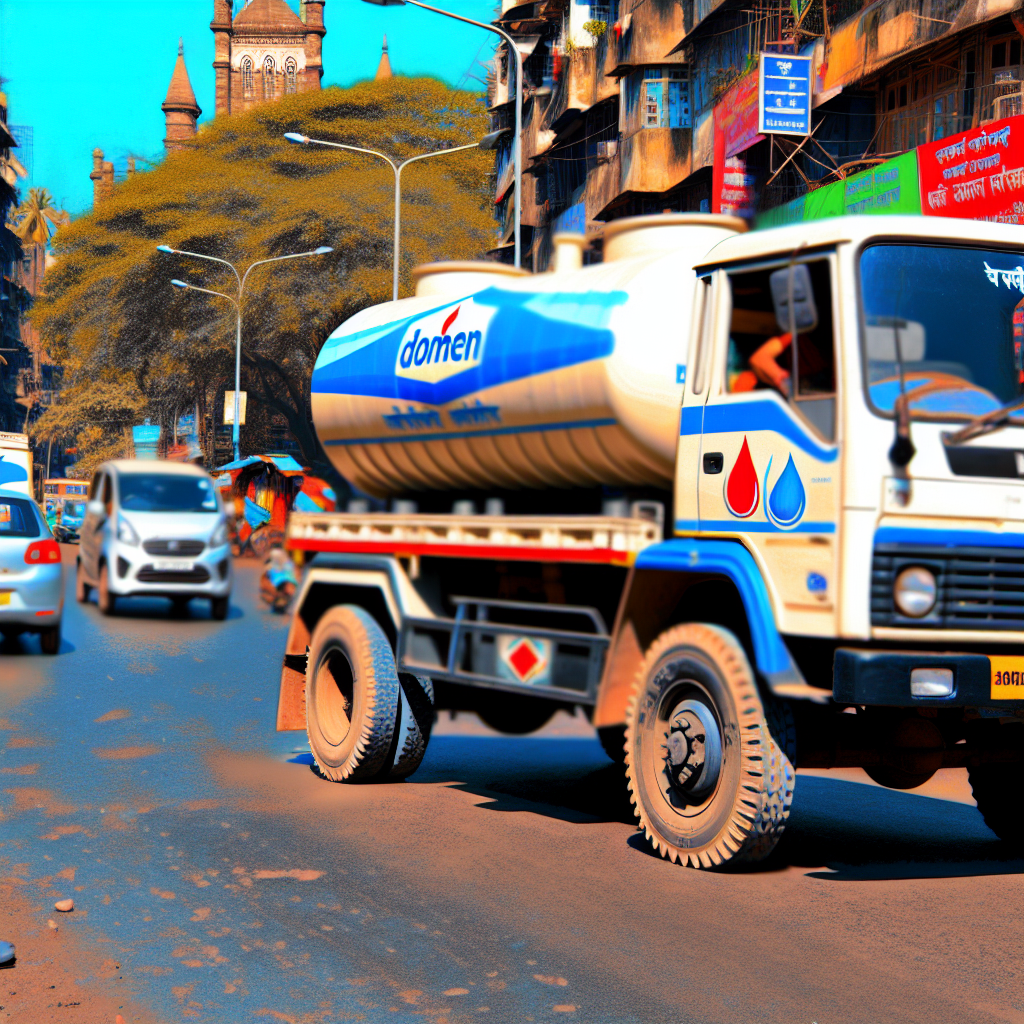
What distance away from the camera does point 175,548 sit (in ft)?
67.9

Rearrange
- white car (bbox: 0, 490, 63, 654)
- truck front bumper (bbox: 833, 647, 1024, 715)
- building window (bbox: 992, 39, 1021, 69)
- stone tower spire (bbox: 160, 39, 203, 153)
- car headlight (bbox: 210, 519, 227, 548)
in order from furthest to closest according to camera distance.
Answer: stone tower spire (bbox: 160, 39, 203, 153) < car headlight (bbox: 210, 519, 227, 548) < building window (bbox: 992, 39, 1021, 69) < white car (bbox: 0, 490, 63, 654) < truck front bumper (bbox: 833, 647, 1024, 715)

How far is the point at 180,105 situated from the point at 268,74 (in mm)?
12111

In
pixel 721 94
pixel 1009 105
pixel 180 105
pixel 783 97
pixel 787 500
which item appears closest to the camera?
pixel 787 500

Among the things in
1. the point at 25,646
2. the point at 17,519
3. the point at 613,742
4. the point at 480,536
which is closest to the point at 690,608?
the point at 480,536

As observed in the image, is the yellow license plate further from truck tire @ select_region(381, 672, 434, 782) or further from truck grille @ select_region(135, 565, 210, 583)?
truck grille @ select_region(135, 565, 210, 583)

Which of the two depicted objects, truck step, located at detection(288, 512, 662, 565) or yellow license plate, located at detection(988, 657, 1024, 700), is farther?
truck step, located at detection(288, 512, 662, 565)

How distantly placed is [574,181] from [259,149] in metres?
16.1

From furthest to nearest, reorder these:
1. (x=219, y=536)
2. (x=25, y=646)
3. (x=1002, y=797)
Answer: (x=219, y=536) < (x=25, y=646) < (x=1002, y=797)

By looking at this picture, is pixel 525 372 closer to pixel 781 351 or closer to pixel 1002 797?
pixel 781 351

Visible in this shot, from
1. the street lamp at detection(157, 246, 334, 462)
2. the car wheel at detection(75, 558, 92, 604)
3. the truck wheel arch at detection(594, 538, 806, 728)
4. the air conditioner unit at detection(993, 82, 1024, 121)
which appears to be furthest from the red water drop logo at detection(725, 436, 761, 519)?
the street lamp at detection(157, 246, 334, 462)

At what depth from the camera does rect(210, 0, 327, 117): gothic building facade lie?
483 ft

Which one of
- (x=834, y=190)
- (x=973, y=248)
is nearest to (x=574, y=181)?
(x=834, y=190)

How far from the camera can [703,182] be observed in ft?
110

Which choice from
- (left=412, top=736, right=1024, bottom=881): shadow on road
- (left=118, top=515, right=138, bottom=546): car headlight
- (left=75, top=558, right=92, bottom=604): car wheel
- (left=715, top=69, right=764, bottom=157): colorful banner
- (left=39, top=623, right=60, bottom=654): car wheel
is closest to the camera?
(left=412, top=736, right=1024, bottom=881): shadow on road
